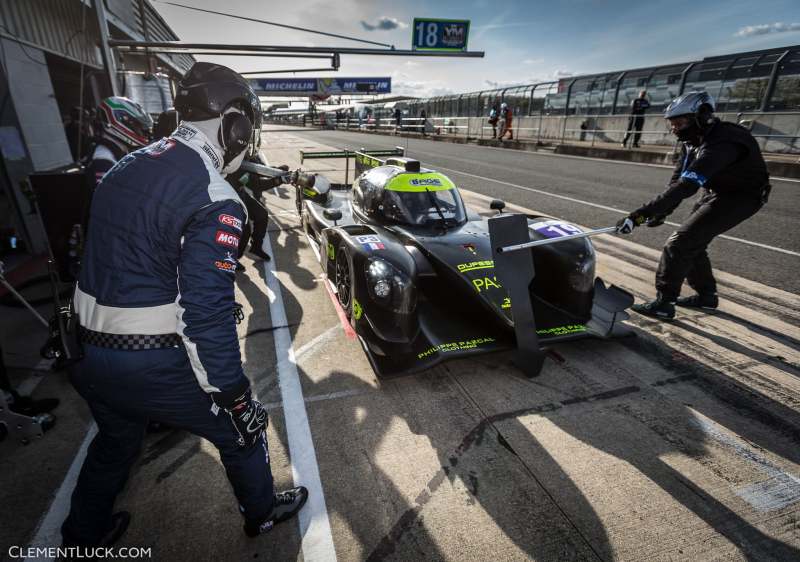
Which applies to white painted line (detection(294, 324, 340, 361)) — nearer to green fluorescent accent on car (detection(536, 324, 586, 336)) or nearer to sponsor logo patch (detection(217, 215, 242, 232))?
green fluorescent accent on car (detection(536, 324, 586, 336))

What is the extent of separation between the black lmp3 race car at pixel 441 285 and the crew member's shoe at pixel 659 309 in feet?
2.26

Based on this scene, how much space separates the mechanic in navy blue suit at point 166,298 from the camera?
1.48 meters

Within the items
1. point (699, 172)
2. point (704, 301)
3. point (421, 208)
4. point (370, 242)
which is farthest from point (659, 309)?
point (370, 242)

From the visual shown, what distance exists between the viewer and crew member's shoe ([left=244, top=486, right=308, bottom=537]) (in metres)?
Answer: 1.93

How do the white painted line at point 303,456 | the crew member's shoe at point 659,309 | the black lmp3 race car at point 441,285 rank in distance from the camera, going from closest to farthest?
the white painted line at point 303,456 → the black lmp3 race car at point 441,285 → the crew member's shoe at point 659,309

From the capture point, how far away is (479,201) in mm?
9414

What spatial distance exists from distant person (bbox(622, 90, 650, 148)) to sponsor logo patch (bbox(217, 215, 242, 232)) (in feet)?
62.5

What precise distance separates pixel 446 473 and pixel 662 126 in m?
20.8

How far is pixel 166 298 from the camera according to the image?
1.56 m

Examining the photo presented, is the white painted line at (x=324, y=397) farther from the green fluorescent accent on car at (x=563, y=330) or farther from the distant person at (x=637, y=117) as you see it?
the distant person at (x=637, y=117)

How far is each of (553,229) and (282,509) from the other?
3.23m

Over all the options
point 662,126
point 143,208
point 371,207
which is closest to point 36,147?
point 371,207

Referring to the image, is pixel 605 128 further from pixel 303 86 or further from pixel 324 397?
pixel 303 86

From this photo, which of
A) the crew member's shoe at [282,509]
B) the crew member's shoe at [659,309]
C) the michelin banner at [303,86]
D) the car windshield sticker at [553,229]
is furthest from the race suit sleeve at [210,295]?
the michelin banner at [303,86]
